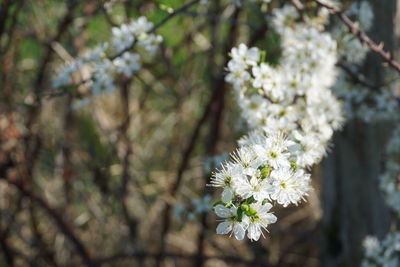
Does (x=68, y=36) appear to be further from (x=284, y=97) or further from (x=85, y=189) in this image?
(x=284, y=97)

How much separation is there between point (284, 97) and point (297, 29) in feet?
1.21

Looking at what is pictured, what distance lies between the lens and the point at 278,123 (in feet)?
5.88

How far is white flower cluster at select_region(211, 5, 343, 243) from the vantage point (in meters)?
1.30

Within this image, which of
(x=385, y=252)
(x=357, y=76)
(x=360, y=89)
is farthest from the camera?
(x=360, y=89)

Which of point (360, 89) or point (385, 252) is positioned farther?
point (360, 89)

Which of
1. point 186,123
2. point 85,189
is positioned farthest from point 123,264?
point 186,123

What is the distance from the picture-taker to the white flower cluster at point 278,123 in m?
1.30

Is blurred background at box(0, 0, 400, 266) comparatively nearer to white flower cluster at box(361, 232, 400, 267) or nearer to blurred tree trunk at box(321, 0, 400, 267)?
blurred tree trunk at box(321, 0, 400, 267)

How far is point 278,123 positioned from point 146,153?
2.58 meters

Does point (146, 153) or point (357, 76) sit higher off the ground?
point (357, 76)

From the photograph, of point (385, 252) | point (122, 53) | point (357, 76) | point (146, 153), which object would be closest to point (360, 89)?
point (357, 76)

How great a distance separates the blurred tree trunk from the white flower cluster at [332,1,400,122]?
66mm

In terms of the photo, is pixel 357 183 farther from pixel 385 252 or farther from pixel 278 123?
pixel 278 123

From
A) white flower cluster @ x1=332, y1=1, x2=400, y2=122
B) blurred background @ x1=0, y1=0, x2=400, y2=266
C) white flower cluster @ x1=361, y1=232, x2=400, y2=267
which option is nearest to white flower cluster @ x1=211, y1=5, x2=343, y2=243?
white flower cluster @ x1=332, y1=1, x2=400, y2=122
